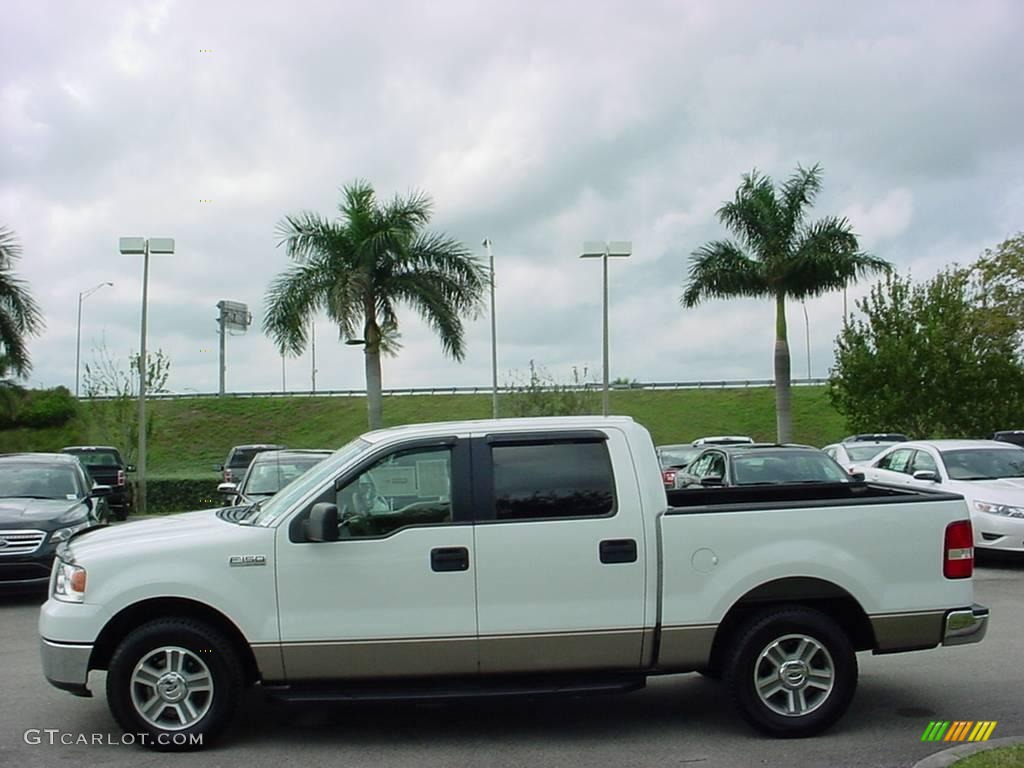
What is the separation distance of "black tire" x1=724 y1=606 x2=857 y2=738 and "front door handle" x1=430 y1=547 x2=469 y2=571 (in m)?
1.67

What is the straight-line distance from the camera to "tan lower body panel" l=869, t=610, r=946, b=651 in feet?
21.0

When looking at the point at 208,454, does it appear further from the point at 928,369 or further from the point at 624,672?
the point at 624,672

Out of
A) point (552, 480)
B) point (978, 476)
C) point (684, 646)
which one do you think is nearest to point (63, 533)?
point (552, 480)

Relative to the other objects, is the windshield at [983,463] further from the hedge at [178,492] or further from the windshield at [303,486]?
the hedge at [178,492]

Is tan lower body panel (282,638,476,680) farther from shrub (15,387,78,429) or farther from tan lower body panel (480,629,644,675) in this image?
shrub (15,387,78,429)

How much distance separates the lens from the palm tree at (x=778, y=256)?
3347 cm

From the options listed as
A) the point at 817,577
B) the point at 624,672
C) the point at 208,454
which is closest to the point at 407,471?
the point at 624,672

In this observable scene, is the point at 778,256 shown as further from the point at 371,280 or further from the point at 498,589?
the point at 498,589

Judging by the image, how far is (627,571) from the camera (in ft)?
20.4

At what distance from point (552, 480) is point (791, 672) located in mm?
1814

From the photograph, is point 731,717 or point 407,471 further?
point 731,717

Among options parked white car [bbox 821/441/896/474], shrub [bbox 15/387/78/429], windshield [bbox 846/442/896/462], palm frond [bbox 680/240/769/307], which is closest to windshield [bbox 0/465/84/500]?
parked white car [bbox 821/441/896/474]

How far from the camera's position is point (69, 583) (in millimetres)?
6258

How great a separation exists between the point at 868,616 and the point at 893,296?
1328 inches
